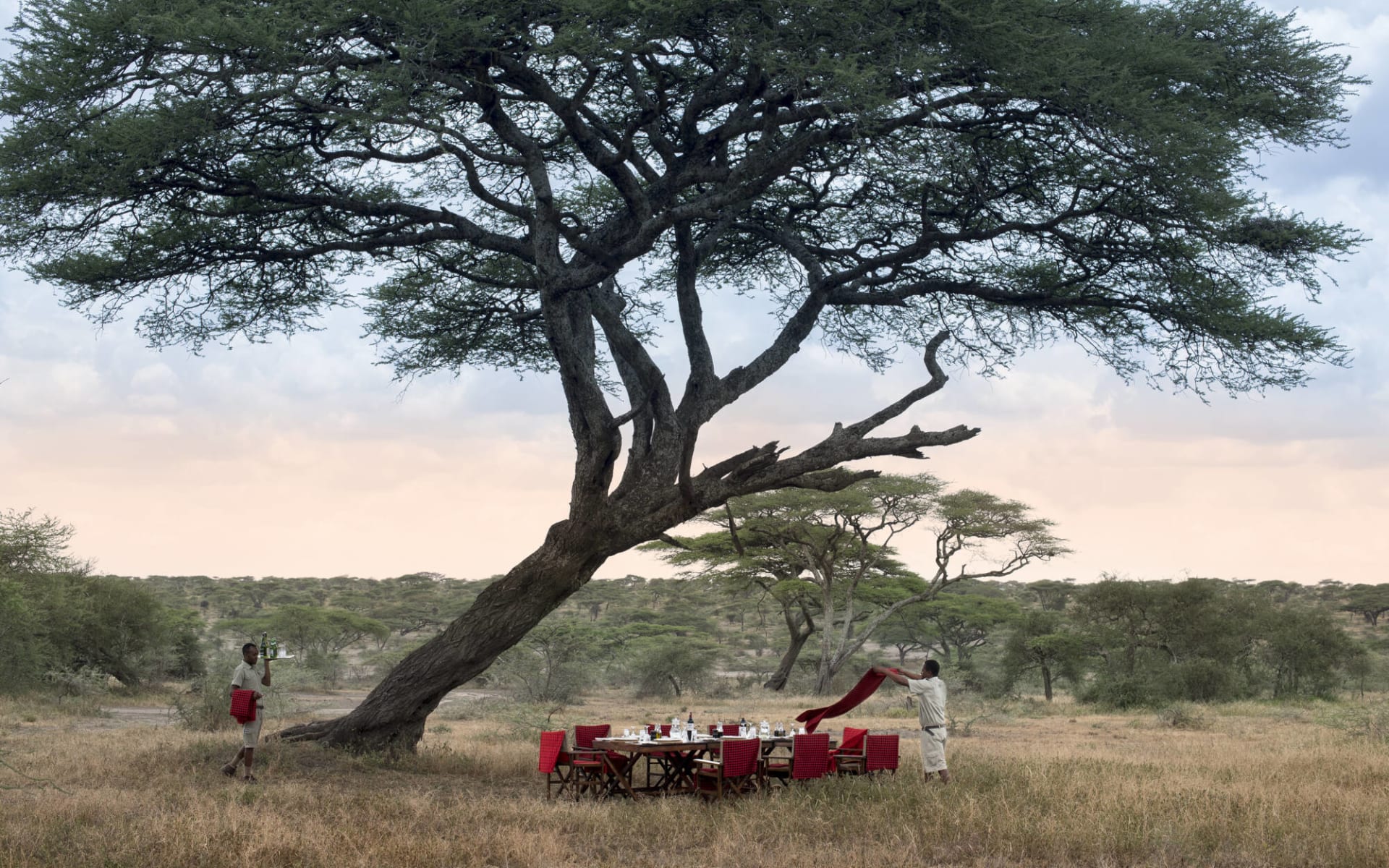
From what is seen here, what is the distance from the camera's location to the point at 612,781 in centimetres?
998

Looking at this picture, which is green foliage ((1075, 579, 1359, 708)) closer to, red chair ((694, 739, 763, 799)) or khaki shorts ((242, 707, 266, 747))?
red chair ((694, 739, 763, 799))

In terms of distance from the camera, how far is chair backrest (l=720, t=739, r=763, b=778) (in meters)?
9.52

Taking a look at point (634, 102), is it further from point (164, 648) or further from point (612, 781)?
point (164, 648)

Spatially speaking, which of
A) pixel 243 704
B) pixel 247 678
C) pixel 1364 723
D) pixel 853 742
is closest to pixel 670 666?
pixel 1364 723

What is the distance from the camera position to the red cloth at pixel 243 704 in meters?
10.2

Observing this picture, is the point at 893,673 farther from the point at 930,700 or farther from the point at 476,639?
the point at 476,639

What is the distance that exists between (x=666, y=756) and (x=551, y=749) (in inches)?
42.7

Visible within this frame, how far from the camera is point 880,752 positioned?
10.6 m

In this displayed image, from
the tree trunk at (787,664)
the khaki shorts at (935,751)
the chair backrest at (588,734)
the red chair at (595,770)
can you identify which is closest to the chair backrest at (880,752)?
the khaki shorts at (935,751)

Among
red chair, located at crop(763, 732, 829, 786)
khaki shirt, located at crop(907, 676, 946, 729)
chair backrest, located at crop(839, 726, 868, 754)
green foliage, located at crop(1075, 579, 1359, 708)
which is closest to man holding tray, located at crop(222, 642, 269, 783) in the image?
red chair, located at crop(763, 732, 829, 786)

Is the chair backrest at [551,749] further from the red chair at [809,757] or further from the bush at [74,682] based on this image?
the bush at [74,682]

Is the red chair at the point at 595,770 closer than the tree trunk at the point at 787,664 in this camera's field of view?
Yes

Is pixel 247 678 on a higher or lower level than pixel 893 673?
lower

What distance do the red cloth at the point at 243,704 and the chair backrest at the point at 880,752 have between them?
562cm
